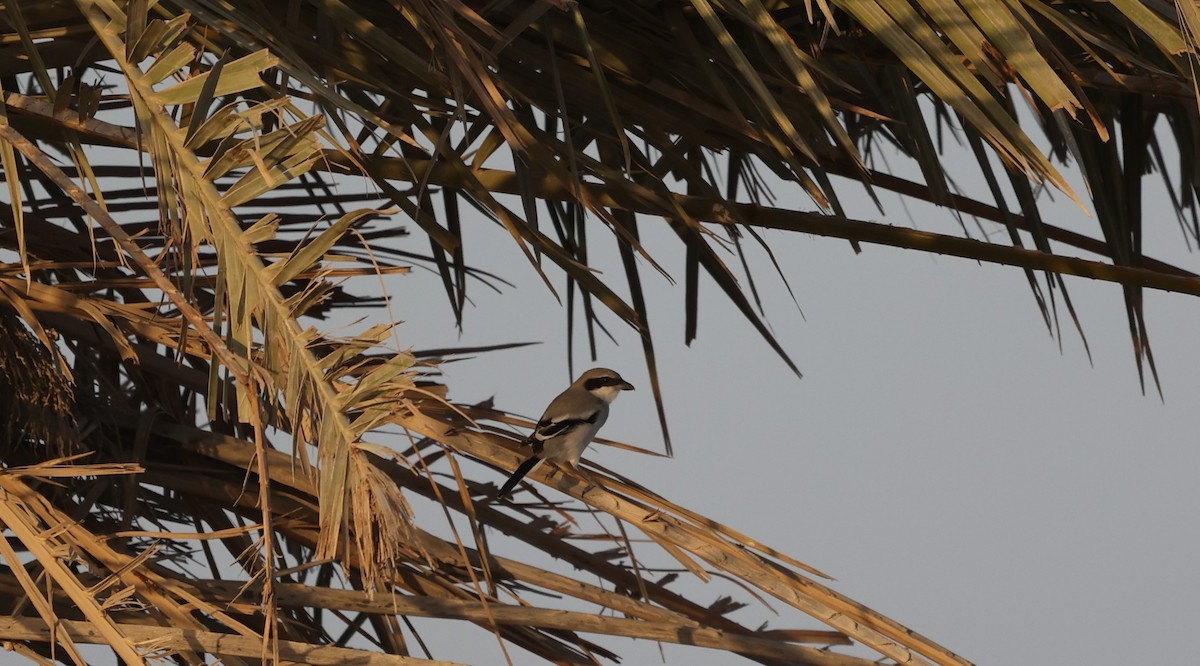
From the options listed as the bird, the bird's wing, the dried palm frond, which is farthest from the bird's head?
the dried palm frond

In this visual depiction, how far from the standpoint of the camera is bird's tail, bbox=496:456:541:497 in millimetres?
2256

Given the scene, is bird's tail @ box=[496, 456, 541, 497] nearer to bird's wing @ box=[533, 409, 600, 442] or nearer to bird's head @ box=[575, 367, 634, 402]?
bird's wing @ box=[533, 409, 600, 442]

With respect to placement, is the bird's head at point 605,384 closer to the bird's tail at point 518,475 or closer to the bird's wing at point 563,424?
the bird's wing at point 563,424

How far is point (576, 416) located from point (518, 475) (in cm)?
173

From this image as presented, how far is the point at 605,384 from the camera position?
473 centimetres

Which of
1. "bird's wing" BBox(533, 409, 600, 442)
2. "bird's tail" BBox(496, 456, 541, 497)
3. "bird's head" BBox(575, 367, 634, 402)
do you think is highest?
"bird's head" BBox(575, 367, 634, 402)

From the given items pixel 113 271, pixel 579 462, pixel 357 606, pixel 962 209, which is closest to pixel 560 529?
pixel 579 462

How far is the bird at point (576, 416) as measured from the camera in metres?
3.19

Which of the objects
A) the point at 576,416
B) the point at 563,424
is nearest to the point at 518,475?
the point at 563,424

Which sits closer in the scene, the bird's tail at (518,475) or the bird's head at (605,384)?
the bird's tail at (518,475)

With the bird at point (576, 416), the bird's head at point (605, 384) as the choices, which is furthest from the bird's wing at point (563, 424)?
the bird's head at point (605, 384)

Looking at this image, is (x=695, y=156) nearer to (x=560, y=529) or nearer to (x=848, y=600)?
(x=560, y=529)

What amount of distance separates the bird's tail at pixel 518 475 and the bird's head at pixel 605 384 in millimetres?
1747

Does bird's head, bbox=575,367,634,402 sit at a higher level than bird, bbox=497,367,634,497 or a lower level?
higher
